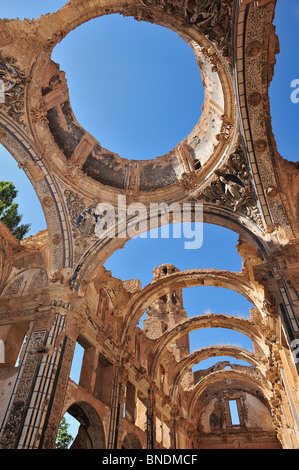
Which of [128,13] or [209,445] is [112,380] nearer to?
[128,13]

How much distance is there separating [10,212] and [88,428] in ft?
30.9

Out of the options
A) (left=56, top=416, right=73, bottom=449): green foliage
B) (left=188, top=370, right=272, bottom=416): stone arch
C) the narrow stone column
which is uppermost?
(left=188, top=370, right=272, bottom=416): stone arch

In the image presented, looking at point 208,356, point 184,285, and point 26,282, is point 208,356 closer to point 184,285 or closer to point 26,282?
point 184,285

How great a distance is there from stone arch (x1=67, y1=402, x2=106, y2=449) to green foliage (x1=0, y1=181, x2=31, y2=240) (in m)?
7.66

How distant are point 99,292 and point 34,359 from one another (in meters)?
4.77

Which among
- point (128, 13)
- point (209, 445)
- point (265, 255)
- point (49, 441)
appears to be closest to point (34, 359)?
point (49, 441)

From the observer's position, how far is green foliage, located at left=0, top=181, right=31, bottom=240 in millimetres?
15328

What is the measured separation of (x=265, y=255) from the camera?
30.5ft
